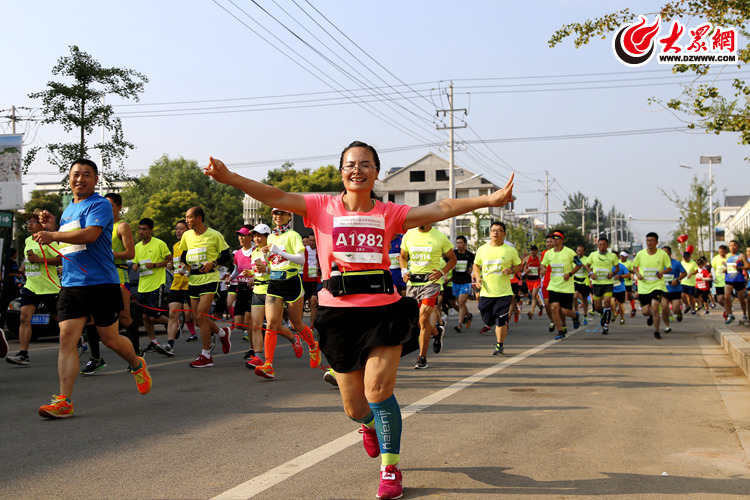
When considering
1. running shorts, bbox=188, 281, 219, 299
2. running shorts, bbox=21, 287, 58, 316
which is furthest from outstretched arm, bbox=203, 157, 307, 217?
running shorts, bbox=21, 287, 58, 316

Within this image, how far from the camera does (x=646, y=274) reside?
15930 millimetres

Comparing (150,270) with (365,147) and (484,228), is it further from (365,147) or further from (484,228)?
(484,228)

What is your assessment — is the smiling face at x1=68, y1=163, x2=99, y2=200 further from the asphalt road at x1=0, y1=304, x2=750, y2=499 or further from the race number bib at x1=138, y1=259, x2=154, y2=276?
the race number bib at x1=138, y1=259, x2=154, y2=276

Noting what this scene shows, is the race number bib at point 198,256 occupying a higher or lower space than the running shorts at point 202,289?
higher

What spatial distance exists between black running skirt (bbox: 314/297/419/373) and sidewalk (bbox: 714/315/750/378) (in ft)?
21.2

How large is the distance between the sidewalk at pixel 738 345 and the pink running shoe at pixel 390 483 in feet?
21.7

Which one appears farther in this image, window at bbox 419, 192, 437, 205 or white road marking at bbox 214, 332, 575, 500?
window at bbox 419, 192, 437, 205

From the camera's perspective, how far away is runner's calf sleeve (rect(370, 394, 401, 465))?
14.7ft

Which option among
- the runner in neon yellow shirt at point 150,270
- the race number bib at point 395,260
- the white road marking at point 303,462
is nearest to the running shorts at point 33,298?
the runner in neon yellow shirt at point 150,270

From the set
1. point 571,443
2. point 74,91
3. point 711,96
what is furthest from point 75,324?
point 74,91

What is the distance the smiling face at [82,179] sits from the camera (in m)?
7.02

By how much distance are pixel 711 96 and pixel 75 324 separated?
23.8 ft

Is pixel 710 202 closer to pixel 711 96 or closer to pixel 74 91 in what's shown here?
pixel 74 91

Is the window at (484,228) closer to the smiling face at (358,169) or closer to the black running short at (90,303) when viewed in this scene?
the black running short at (90,303)
